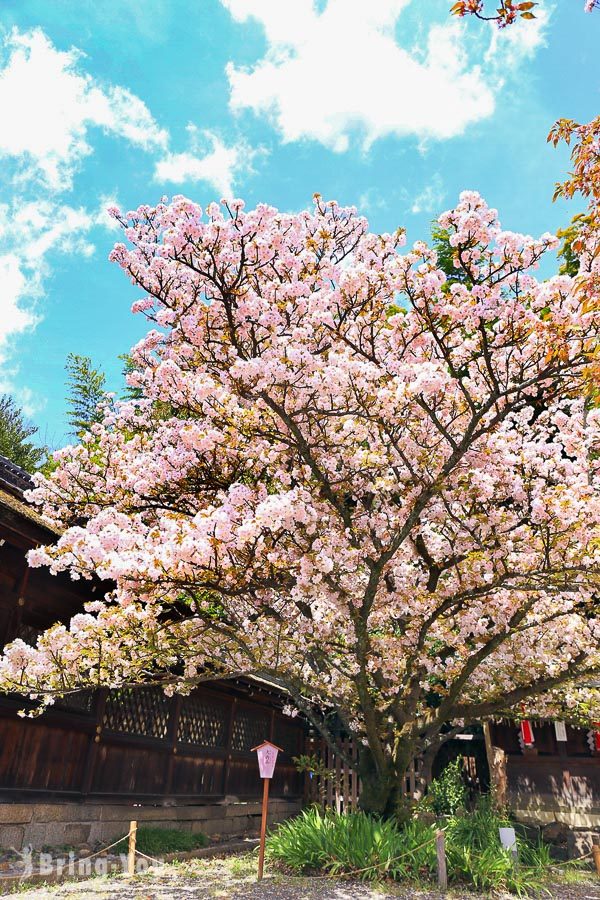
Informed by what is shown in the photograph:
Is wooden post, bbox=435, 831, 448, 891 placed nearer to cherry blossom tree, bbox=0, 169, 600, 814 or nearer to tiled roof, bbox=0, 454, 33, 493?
cherry blossom tree, bbox=0, 169, 600, 814

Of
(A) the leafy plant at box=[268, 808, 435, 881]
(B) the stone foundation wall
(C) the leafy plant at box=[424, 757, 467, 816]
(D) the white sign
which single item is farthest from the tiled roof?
(D) the white sign

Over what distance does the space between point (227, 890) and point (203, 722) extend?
5855 mm

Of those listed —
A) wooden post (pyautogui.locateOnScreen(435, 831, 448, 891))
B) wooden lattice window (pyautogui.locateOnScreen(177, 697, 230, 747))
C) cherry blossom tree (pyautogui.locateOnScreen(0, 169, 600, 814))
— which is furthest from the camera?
wooden lattice window (pyautogui.locateOnScreen(177, 697, 230, 747))

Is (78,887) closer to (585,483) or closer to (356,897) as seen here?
(356,897)

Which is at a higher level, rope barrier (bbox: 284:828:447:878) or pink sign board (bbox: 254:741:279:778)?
pink sign board (bbox: 254:741:279:778)

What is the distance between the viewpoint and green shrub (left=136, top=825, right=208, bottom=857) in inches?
378

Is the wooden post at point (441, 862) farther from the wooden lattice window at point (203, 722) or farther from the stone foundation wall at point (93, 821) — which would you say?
the wooden lattice window at point (203, 722)

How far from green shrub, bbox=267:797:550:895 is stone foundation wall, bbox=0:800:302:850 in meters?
2.71

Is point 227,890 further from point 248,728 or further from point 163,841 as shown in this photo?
point 248,728

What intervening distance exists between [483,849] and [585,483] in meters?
5.52

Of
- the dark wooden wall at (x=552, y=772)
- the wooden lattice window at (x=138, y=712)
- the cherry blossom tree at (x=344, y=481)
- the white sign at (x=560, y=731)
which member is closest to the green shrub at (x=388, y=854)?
the cherry blossom tree at (x=344, y=481)

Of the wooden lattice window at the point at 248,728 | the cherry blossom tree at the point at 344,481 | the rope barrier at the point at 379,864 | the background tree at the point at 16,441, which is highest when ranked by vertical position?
the background tree at the point at 16,441

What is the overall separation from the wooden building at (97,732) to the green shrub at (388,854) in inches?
119

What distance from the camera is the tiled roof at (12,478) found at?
9.52 meters
